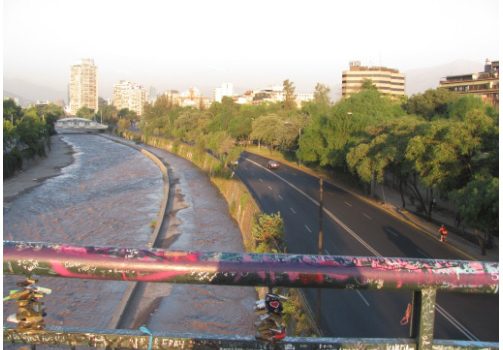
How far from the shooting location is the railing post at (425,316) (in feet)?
5.15

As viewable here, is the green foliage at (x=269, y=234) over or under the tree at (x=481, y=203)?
under

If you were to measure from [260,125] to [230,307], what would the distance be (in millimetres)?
38253

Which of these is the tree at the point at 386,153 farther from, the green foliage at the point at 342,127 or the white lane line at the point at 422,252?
the white lane line at the point at 422,252

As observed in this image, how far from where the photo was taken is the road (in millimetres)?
10305

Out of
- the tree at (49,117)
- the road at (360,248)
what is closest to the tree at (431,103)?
the road at (360,248)

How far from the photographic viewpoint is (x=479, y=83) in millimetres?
56500

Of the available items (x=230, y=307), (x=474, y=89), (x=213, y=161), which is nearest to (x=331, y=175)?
(x=213, y=161)

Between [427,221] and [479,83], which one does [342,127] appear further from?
[479,83]

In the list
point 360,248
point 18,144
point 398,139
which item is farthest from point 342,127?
point 18,144

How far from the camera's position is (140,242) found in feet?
66.5

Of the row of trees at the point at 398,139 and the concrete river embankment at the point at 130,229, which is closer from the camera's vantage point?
the concrete river embankment at the point at 130,229

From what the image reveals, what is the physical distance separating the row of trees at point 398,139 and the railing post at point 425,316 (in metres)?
13.1

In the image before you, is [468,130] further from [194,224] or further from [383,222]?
[194,224]

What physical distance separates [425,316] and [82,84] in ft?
643
